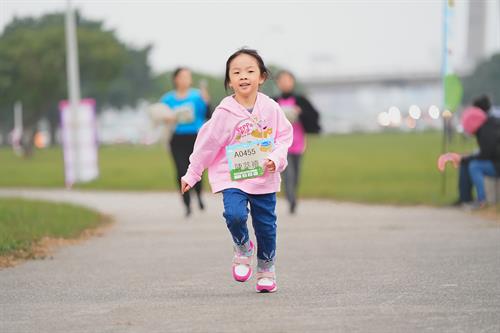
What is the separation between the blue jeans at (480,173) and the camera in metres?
14.1

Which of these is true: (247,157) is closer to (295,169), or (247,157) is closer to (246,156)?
(246,156)

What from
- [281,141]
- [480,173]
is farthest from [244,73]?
[480,173]

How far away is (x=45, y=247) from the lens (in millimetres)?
10266

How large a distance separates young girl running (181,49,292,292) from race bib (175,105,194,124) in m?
7.11

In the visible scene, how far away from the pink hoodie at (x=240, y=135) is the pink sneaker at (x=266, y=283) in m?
0.56

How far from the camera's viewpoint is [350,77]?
535 feet

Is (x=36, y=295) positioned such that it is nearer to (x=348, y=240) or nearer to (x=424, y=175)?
(x=348, y=240)

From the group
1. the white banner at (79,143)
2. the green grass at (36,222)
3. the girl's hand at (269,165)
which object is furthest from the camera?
the white banner at (79,143)

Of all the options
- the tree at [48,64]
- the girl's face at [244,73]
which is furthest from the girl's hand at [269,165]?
the tree at [48,64]

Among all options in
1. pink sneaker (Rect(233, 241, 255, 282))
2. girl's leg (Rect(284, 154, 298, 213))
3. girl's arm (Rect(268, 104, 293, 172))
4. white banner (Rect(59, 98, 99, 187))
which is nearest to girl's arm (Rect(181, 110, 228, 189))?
girl's arm (Rect(268, 104, 293, 172))

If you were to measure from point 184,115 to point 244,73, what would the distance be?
7.36 m

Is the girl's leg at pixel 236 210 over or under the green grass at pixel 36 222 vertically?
→ over

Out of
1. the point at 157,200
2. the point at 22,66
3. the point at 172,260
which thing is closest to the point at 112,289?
the point at 172,260

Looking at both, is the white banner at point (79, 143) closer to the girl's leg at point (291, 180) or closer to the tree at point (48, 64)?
the tree at point (48, 64)
